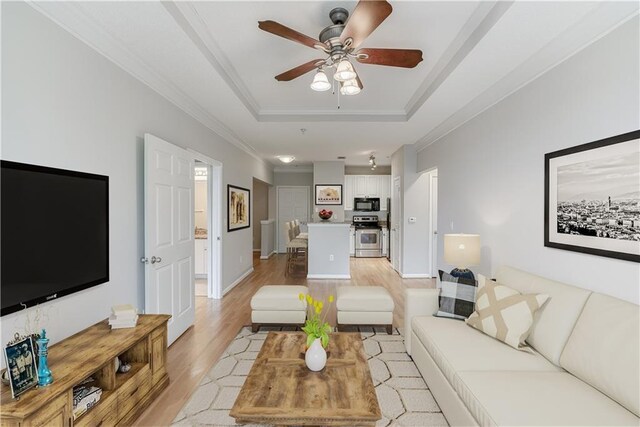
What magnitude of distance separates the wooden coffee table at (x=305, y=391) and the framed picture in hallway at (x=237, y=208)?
10.8ft

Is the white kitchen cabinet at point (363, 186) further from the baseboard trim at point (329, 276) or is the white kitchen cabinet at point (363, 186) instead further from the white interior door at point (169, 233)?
the white interior door at point (169, 233)

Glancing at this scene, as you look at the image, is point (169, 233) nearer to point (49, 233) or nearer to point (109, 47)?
point (49, 233)

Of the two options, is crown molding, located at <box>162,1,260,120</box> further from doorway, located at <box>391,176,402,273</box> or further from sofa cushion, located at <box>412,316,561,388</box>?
doorway, located at <box>391,176,402,273</box>

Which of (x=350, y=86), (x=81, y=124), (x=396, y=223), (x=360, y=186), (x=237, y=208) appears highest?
(x=350, y=86)

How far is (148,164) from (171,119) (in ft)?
2.56

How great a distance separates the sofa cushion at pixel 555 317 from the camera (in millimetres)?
1821

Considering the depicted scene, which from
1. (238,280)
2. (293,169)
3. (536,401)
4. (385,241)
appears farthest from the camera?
(293,169)

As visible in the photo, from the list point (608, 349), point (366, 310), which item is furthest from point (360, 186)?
point (608, 349)

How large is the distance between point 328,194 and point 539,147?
221 inches

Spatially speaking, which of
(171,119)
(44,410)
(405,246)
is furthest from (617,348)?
(405,246)

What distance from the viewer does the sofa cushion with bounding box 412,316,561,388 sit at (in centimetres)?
180

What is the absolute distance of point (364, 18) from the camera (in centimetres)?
171

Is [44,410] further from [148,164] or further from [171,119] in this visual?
[171,119]

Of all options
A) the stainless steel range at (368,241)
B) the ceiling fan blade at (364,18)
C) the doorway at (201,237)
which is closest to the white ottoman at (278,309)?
the doorway at (201,237)
